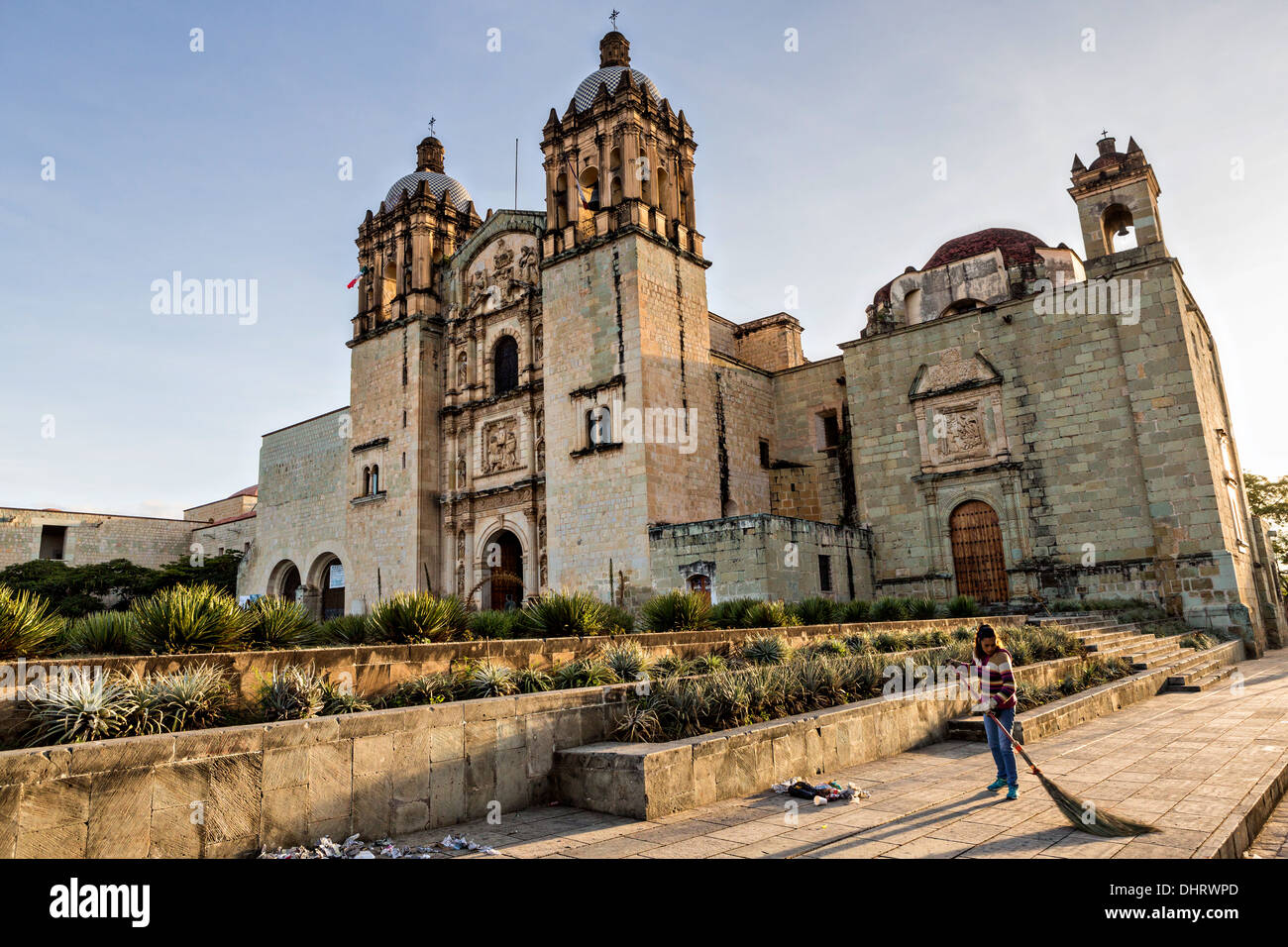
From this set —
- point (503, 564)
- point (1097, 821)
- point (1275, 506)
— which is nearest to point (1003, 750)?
point (1097, 821)

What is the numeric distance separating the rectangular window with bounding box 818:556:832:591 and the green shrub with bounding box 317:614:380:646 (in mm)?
13080

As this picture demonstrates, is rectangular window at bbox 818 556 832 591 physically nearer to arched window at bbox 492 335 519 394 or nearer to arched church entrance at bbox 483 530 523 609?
arched church entrance at bbox 483 530 523 609

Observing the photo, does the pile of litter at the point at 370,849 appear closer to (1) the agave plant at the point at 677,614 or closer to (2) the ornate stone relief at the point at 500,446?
(1) the agave plant at the point at 677,614

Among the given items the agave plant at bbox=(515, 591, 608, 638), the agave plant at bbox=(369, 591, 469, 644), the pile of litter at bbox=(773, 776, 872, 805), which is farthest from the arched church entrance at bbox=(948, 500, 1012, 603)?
the agave plant at bbox=(369, 591, 469, 644)

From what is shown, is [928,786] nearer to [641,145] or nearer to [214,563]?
[641,145]

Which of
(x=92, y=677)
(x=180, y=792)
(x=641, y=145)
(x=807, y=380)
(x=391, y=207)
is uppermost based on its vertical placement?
(x=391, y=207)

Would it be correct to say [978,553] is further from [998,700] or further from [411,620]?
[411,620]

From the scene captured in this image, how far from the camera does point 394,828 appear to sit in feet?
17.5

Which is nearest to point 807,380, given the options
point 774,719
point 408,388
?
point 408,388

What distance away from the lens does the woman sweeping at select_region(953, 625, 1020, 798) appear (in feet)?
20.1

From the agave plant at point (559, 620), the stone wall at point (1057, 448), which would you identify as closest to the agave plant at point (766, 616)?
the agave plant at point (559, 620)

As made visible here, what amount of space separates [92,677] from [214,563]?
35.3 meters

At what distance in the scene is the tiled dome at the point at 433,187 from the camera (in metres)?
29.5

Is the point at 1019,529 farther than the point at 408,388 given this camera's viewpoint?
No
